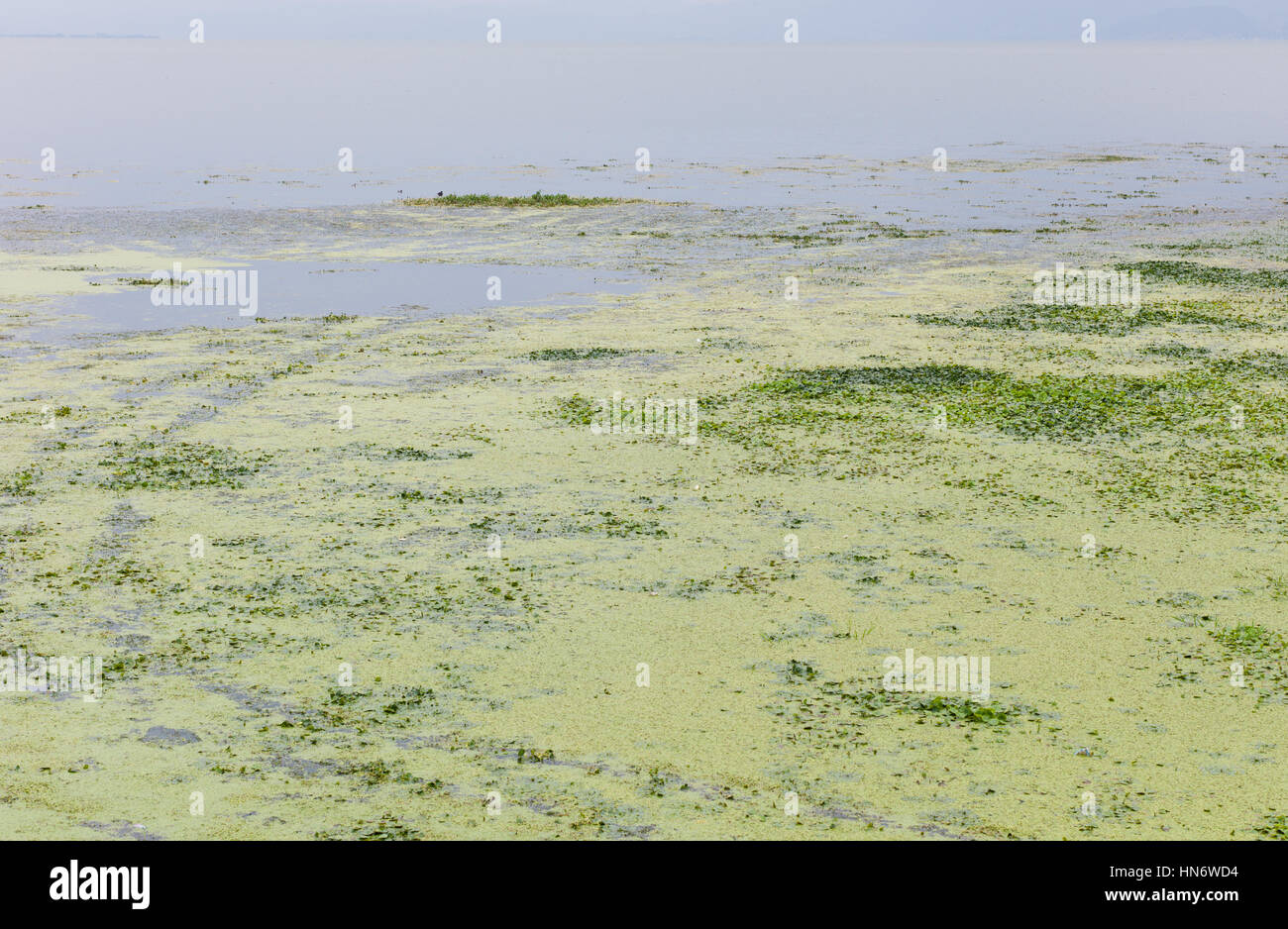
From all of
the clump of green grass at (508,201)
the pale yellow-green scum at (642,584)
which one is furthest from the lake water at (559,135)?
the pale yellow-green scum at (642,584)

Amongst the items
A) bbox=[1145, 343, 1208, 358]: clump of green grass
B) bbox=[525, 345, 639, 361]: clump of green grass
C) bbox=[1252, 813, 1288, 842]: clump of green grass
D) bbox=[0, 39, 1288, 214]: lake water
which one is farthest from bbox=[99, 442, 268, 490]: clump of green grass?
bbox=[0, 39, 1288, 214]: lake water

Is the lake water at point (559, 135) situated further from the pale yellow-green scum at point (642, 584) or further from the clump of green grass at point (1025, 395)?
the pale yellow-green scum at point (642, 584)

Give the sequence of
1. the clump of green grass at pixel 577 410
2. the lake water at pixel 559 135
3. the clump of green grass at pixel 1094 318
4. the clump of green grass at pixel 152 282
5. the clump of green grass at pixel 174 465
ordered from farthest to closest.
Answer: the lake water at pixel 559 135
the clump of green grass at pixel 152 282
the clump of green grass at pixel 1094 318
the clump of green grass at pixel 577 410
the clump of green grass at pixel 174 465

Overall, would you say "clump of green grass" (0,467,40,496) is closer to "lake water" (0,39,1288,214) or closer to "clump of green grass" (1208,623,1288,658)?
"clump of green grass" (1208,623,1288,658)

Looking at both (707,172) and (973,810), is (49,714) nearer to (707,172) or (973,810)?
(973,810)

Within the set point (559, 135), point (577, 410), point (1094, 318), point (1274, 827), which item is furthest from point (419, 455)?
point (559, 135)

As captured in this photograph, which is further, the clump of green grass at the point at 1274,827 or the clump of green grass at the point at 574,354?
the clump of green grass at the point at 574,354
